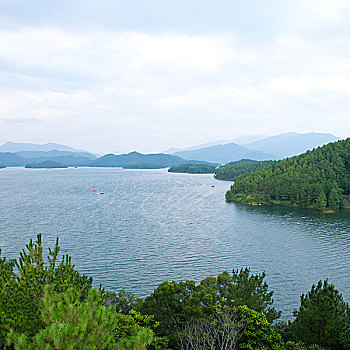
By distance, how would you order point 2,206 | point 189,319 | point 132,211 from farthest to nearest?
1. point 2,206
2. point 132,211
3. point 189,319

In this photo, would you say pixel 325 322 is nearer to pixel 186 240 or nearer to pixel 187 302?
pixel 187 302

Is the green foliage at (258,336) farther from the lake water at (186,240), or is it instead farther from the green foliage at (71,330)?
the green foliage at (71,330)

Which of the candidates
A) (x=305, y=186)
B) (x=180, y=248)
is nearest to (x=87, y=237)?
(x=180, y=248)

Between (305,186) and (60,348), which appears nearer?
(60,348)

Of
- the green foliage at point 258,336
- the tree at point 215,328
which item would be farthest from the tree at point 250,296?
the green foliage at point 258,336

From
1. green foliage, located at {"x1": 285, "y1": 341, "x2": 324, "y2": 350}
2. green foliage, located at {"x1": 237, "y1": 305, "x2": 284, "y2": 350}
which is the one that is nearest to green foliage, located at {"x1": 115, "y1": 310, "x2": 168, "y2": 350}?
green foliage, located at {"x1": 237, "y1": 305, "x2": 284, "y2": 350}

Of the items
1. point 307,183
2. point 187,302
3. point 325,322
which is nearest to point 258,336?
point 325,322

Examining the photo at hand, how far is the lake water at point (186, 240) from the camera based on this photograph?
91.8 ft

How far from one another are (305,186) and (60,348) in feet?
218

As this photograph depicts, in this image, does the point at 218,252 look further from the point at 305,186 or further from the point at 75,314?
the point at 305,186

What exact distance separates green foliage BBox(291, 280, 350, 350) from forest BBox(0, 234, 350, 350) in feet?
0.14

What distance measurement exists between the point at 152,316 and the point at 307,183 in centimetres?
6045

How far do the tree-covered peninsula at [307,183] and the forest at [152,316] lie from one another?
50.2 metres

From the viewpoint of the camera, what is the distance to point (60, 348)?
7.85 m
